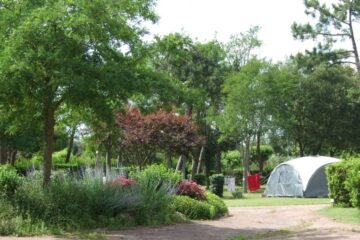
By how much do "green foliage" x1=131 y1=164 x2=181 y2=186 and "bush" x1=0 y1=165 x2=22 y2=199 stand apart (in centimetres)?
401

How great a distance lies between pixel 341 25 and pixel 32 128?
30329 mm

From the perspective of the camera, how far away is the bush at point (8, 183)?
13727mm

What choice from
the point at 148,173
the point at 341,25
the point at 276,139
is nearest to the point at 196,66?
the point at 276,139

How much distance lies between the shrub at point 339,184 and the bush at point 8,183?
11482 mm

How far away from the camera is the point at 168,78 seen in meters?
14.8

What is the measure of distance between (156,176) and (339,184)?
713 cm

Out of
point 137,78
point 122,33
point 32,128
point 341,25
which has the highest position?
point 341,25

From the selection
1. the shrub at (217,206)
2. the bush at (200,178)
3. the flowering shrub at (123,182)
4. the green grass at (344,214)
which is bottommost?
the green grass at (344,214)

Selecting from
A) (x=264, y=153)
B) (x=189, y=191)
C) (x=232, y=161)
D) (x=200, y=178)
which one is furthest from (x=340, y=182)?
(x=232, y=161)

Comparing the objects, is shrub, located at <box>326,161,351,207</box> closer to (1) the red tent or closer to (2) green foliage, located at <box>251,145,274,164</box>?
(1) the red tent

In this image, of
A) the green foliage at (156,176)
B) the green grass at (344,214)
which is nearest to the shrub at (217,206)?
the green foliage at (156,176)

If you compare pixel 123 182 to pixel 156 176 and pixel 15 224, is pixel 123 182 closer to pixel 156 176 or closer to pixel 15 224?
pixel 156 176

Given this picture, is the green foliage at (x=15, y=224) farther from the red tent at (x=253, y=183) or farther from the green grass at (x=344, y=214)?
the red tent at (x=253, y=183)

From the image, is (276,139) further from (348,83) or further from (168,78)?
(168,78)
